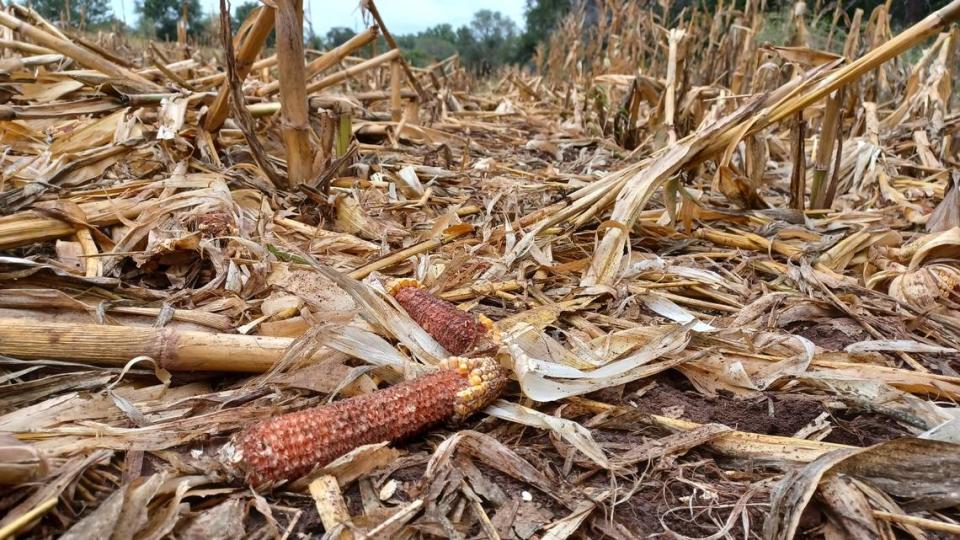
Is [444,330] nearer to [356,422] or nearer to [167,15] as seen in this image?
[356,422]

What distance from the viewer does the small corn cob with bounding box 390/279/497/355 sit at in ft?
5.07

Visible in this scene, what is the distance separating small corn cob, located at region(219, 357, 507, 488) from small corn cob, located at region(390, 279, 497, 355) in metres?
0.10

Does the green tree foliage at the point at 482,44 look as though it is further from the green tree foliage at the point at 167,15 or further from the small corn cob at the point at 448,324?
the small corn cob at the point at 448,324

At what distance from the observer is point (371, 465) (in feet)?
4.03

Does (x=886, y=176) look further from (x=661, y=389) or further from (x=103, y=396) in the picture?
(x=103, y=396)

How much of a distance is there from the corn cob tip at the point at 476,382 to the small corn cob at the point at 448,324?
8 cm

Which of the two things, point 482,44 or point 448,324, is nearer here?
point 448,324

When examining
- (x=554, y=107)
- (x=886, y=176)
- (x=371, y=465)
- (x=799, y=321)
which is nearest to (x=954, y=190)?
(x=886, y=176)

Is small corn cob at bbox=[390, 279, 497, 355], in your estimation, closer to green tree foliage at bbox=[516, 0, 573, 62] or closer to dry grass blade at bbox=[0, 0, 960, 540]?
dry grass blade at bbox=[0, 0, 960, 540]

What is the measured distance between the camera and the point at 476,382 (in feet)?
4.55

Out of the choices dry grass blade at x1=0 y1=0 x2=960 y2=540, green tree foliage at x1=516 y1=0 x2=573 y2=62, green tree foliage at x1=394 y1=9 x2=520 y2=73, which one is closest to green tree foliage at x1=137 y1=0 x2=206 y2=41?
green tree foliage at x1=394 y1=9 x2=520 y2=73

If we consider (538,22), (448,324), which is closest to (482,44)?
(538,22)

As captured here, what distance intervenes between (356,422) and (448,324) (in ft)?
1.45

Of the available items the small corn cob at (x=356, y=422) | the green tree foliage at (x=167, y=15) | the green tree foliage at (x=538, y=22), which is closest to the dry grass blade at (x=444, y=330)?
the small corn cob at (x=356, y=422)
